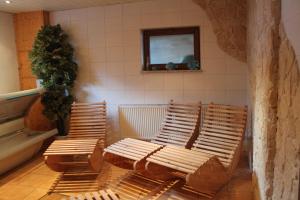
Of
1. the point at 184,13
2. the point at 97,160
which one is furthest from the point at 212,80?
the point at 97,160

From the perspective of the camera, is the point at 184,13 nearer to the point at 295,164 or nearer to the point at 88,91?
the point at 88,91

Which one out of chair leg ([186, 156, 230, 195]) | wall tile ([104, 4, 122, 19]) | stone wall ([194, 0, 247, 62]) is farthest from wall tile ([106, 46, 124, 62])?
chair leg ([186, 156, 230, 195])

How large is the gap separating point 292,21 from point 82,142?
11.3 feet

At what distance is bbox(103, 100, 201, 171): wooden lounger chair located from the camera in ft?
13.1

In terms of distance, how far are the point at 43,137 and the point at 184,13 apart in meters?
2.96

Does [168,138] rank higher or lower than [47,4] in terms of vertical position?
→ lower

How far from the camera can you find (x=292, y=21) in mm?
1512

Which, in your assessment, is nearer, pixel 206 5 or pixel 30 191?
pixel 30 191

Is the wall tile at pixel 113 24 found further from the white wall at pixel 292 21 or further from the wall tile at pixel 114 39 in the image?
the white wall at pixel 292 21

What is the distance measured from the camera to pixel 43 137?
491cm

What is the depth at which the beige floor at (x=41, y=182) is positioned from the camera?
→ 3.69m

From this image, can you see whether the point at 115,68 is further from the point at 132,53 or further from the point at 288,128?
the point at 288,128

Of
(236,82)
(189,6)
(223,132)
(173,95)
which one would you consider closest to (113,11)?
(189,6)

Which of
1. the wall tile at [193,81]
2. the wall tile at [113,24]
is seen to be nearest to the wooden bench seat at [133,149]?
the wall tile at [193,81]
